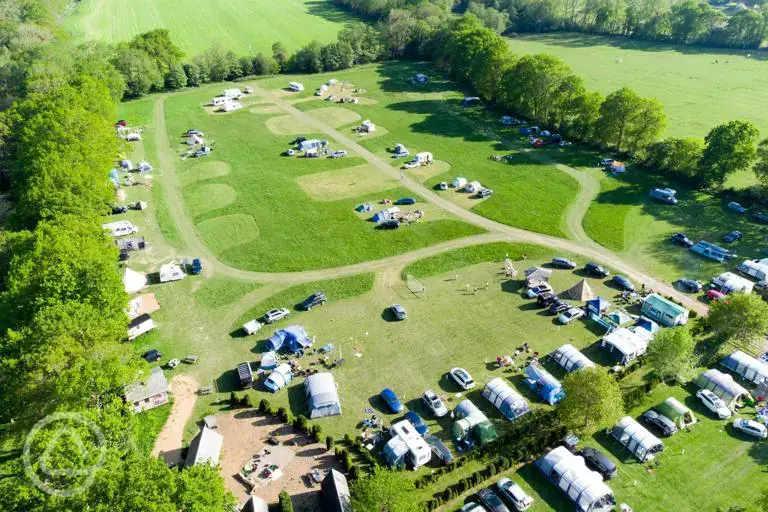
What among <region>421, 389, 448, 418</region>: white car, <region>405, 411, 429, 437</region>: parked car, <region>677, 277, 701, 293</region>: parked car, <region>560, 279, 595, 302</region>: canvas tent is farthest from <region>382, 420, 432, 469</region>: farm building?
<region>677, 277, 701, 293</region>: parked car

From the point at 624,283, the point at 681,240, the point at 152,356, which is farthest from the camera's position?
the point at 681,240

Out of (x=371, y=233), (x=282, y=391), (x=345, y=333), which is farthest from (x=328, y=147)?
(x=282, y=391)

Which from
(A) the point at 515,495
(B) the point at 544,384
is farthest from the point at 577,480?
(B) the point at 544,384

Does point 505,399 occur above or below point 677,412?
above

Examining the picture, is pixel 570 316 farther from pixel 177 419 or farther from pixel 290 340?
pixel 177 419

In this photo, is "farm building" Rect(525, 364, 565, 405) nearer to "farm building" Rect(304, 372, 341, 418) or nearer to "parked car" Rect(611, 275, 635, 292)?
"farm building" Rect(304, 372, 341, 418)

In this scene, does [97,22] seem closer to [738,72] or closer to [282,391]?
[282,391]
